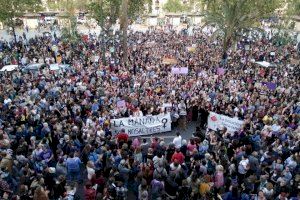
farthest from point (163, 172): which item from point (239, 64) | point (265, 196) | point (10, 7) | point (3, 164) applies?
point (10, 7)

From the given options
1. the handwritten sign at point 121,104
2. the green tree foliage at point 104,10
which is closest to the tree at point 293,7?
the green tree foliage at point 104,10

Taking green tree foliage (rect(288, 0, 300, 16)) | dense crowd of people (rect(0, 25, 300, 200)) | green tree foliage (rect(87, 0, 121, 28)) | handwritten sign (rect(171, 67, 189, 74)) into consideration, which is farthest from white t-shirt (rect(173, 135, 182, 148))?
green tree foliage (rect(288, 0, 300, 16))

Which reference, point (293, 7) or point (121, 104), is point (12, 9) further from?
point (293, 7)

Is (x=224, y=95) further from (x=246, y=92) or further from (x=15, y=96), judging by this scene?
(x=15, y=96)

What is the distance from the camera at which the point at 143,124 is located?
593 inches

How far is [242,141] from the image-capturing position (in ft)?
40.5

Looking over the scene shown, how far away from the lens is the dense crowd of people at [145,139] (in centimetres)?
973

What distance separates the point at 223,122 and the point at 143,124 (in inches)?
129

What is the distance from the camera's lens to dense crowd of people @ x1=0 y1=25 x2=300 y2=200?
973cm

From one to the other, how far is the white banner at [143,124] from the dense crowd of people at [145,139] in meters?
0.30

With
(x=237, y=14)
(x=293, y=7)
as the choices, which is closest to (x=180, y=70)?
(x=237, y=14)

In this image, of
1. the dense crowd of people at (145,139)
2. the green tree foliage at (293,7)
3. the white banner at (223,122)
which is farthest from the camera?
the green tree foliage at (293,7)

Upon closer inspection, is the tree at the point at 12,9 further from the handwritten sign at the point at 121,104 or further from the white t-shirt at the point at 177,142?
the white t-shirt at the point at 177,142

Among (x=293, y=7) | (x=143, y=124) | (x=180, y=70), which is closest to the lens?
(x=143, y=124)
